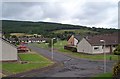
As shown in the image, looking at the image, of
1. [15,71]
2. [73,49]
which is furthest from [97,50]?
[15,71]

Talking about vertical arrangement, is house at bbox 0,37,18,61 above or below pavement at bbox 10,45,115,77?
above

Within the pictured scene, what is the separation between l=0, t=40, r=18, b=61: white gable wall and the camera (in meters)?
41.4

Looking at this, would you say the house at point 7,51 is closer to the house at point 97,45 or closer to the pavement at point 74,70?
the pavement at point 74,70

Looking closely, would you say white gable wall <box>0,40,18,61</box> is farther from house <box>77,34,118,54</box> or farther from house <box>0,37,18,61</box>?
house <box>77,34,118,54</box>

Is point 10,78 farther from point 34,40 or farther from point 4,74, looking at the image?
point 34,40

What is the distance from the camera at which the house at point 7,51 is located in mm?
41353

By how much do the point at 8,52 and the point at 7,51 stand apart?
0.24 meters

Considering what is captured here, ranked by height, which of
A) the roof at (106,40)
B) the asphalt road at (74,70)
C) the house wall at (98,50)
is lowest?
the asphalt road at (74,70)

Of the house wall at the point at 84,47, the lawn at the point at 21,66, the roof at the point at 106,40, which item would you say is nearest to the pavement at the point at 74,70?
the lawn at the point at 21,66

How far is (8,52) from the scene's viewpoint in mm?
41844

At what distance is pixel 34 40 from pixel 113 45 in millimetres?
93797

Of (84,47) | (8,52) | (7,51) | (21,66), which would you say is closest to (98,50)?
(84,47)

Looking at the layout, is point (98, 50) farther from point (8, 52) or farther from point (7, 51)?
point (7, 51)

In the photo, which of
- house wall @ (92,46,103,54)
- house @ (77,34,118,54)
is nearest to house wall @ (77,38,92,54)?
house @ (77,34,118,54)
